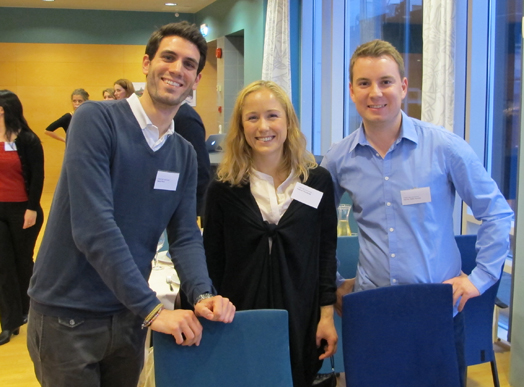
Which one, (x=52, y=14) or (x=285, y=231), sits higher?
(x=52, y=14)

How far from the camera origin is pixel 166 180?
1526mm

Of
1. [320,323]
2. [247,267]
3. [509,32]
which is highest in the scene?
[509,32]

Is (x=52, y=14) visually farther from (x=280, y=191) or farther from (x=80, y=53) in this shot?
(x=280, y=191)

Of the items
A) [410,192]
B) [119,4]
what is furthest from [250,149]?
[119,4]


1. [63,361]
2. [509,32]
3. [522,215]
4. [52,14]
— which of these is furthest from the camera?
[52,14]

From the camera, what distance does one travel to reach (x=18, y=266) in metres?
3.63

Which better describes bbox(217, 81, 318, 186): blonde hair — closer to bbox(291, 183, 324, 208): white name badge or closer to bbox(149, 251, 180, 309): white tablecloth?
bbox(291, 183, 324, 208): white name badge

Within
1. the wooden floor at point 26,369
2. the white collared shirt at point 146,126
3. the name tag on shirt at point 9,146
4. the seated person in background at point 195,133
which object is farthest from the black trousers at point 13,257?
the white collared shirt at point 146,126

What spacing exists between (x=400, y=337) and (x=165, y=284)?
1196mm

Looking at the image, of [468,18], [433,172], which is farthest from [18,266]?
[468,18]

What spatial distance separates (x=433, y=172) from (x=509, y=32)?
2.14 meters

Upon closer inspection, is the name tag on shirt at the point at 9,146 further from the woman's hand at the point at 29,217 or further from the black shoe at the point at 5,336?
the black shoe at the point at 5,336

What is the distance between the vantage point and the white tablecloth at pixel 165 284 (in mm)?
2393

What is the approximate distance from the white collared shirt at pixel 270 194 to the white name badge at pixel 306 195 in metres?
0.03
